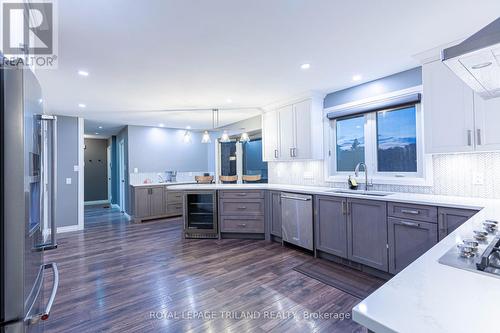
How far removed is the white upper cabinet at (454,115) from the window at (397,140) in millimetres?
516

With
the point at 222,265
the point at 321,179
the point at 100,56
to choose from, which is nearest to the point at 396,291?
the point at 222,265

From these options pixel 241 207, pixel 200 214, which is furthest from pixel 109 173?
pixel 241 207

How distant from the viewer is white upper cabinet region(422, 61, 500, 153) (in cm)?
227

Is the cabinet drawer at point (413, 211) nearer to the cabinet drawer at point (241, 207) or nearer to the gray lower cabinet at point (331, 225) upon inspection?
the gray lower cabinet at point (331, 225)

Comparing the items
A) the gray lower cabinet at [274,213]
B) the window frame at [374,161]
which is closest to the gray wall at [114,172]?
the gray lower cabinet at [274,213]

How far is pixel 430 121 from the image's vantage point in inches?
104

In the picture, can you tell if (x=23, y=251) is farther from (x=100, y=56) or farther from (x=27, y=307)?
(x=100, y=56)

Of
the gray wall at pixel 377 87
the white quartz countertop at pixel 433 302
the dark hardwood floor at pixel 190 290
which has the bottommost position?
the dark hardwood floor at pixel 190 290

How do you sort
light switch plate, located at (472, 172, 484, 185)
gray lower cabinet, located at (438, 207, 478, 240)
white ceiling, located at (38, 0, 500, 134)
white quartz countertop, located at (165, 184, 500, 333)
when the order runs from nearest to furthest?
white quartz countertop, located at (165, 184, 500, 333) < white ceiling, located at (38, 0, 500, 134) < gray lower cabinet, located at (438, 207, 478, 240) < light switch plate, located at (472, 172, 484, 185)

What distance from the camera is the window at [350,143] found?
12.2 ft

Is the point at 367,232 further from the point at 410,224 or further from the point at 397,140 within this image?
the point at 397,140

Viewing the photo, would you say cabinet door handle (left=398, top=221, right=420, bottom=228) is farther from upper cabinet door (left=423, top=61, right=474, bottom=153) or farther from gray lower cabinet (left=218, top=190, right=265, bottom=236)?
gray lower cabinet (left=218, top=190, right=265, bottom=236)

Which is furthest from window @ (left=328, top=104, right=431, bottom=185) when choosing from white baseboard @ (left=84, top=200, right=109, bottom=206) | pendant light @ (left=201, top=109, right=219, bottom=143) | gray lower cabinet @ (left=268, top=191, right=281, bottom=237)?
white baseboard @ (left=84, top=200, right=109, bottom=206)

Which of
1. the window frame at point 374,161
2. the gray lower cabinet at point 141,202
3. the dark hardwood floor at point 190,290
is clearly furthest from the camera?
the gray lower cabinet at point 141,202
